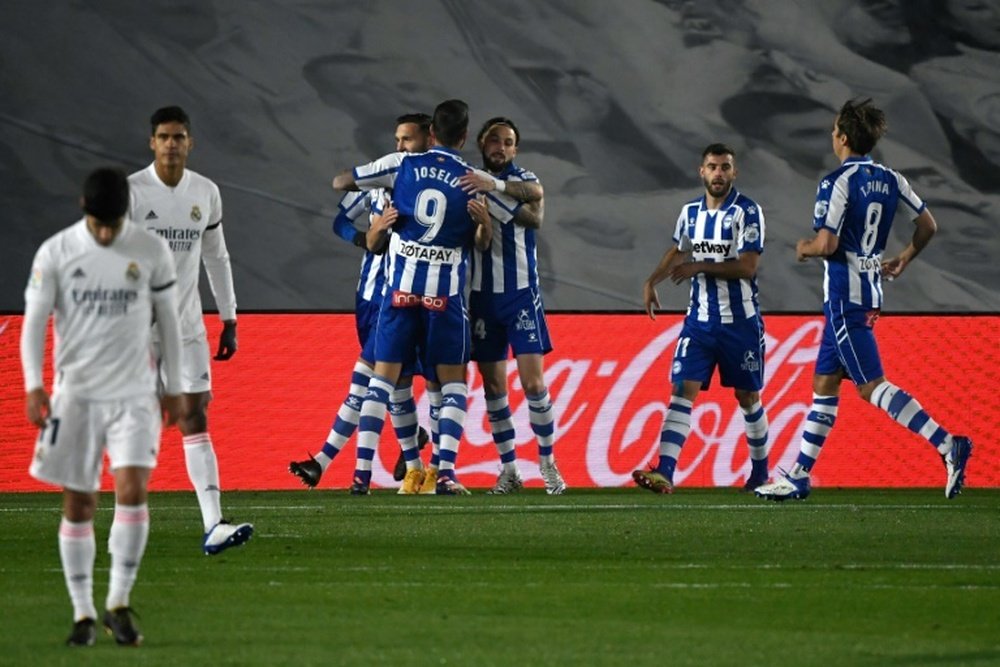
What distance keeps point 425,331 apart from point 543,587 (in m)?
4.46

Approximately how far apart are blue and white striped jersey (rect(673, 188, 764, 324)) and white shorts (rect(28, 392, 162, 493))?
617 cm

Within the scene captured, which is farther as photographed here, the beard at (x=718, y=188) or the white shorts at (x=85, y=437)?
the beard at (x=718, y=188)

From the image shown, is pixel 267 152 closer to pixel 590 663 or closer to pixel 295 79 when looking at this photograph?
pixel 295 79

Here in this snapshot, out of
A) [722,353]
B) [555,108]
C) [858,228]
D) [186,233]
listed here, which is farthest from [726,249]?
[555,108]

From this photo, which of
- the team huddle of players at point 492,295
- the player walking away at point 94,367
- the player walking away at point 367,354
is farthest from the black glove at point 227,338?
the player walking away at point 367,354

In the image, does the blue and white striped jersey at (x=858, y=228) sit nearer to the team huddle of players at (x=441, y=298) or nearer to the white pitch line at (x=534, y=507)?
the white pitch line at (x=534, y=507)

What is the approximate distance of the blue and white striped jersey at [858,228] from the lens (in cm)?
1028

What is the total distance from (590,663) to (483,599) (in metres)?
1.33

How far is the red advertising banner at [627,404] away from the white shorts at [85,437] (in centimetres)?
685

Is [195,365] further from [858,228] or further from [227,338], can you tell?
[858,228]

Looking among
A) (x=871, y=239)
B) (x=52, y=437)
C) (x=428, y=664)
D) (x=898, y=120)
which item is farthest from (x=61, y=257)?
(x=898, y=120)

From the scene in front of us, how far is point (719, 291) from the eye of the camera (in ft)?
37.2

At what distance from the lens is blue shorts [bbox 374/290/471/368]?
10.9 meters

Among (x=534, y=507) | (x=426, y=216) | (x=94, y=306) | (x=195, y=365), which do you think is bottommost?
(x=534, y=507)
